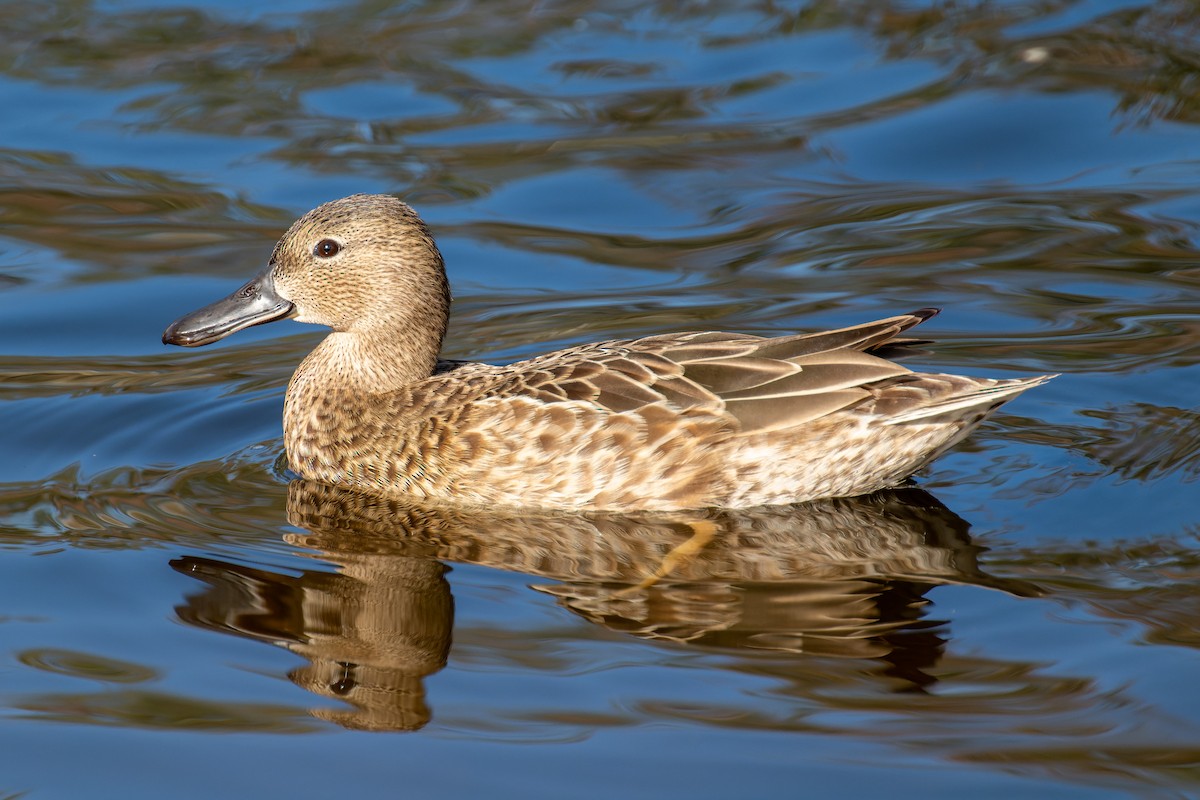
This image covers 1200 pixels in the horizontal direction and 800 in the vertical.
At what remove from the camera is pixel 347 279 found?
24.0ft

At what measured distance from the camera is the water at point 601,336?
16.4 feet

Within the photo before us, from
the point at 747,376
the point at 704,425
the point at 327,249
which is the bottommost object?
the point at 704,425

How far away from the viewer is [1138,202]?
10.0 metres

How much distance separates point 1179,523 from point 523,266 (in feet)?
15.0

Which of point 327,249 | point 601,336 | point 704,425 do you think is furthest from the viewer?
point 601,336

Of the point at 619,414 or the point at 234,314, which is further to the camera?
the point at 234,314

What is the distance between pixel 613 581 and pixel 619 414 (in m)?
0.85

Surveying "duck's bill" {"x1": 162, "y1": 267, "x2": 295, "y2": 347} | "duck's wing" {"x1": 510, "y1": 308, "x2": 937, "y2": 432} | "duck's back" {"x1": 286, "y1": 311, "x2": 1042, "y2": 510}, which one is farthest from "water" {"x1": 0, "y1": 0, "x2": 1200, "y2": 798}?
"duck's bill" {"x1": 162, "y1": 267, "x2": 295, "y2": 347}

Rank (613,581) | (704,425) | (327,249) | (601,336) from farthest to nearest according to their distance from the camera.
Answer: (601,336), (327,249), (704,425), (613,581)

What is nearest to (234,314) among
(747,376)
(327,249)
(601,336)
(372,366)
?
(327,249)

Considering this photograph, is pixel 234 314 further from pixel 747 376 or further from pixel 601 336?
pixel 747 376

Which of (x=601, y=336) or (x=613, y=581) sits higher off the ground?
(x=601, y=336)

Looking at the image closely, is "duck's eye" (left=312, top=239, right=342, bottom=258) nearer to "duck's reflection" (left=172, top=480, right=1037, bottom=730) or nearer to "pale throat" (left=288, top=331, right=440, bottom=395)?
"pale throat" (left=288, top=331, right=440, bottom=395)

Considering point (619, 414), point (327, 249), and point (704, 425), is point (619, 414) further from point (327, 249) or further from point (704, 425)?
point (327, 249)
